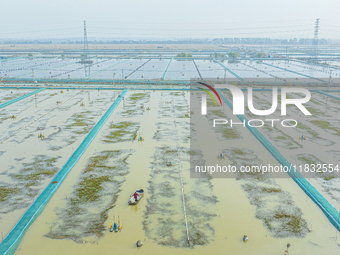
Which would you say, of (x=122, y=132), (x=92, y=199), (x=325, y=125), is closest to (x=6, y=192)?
(x=92, y=199)

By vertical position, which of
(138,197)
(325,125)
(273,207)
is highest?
(325,125)

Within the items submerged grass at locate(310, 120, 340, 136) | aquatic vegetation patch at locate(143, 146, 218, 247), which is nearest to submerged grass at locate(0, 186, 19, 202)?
aquatic vegetation patch at locate(143, 146, 218, 247)

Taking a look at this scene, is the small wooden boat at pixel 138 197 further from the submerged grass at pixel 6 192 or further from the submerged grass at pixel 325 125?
the submerged grass at pixel 325 125

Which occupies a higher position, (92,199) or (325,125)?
(325,125)

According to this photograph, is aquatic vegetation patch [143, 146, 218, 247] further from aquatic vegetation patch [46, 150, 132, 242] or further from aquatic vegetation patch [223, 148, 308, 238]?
aquatic vegetation patch [223, 148, 308, 238]

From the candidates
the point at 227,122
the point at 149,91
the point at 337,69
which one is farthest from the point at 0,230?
the point at 337,69

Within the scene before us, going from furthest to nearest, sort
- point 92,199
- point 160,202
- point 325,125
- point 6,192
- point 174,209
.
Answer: point 325,125
point 6,192
point 92,199
point 160,202
point 174,209

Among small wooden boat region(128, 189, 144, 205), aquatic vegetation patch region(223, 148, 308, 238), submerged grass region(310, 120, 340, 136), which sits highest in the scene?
submerged grass region(310, 120, 340, 136)

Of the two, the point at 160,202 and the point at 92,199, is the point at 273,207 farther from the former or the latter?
the point at 92,199

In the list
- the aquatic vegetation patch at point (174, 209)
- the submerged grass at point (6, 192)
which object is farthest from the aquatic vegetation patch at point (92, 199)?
the submerged grass at point (6, 192)
